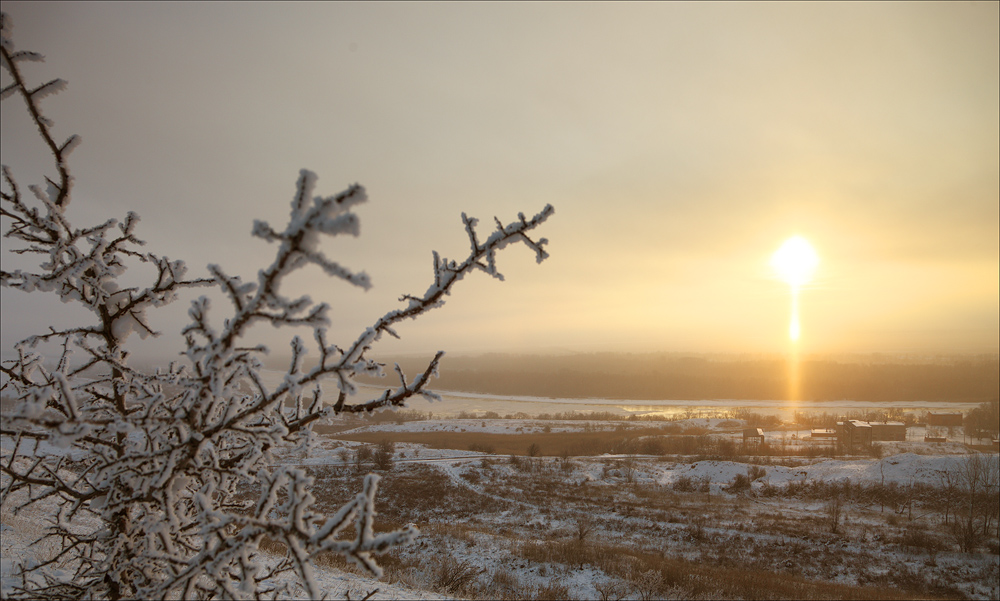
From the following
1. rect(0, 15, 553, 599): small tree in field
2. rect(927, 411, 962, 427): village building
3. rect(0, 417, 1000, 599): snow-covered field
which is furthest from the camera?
rect(927, 411, 962, 427): village building

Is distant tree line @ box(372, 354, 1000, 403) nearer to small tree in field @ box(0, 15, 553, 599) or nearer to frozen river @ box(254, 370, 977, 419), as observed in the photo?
frozen river @ box(254, 370, 977, 419)

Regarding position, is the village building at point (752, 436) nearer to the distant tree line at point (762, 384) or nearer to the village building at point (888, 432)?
the village building at point (888, 432)

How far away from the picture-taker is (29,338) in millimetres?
2834

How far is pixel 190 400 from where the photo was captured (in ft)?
8.07

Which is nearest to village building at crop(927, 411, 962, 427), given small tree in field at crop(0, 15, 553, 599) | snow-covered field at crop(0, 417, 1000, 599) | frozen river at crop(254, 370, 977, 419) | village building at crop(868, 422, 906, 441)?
frozen river at crop(254, 370, 977, 419)

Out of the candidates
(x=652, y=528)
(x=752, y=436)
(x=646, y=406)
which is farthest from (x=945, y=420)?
(x=652, y=528)

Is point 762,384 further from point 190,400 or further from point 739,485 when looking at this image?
point 190,400

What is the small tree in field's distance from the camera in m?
1.69

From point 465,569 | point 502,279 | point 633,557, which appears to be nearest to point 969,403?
point 633,557

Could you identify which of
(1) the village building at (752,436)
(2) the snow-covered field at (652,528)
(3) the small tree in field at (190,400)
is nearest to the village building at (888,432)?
(2) the snow-covered field at (652,528)

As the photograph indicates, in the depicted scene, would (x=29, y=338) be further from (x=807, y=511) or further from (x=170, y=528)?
(x=807, y=511)

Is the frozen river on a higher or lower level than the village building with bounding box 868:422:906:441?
lower

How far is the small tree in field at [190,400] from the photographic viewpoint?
1.69m

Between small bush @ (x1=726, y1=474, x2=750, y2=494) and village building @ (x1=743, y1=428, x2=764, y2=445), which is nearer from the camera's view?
small bush @ (x1=726, y1=474, x2=750, y2=494)
